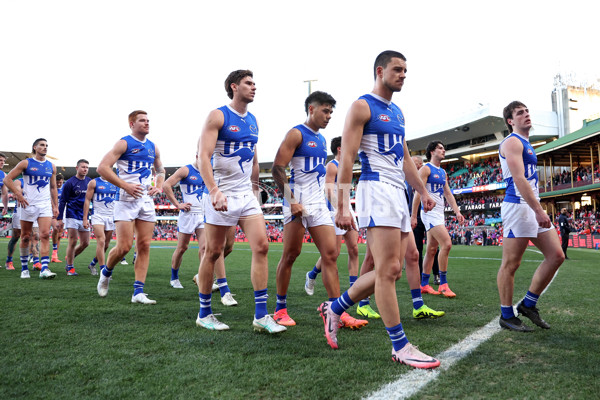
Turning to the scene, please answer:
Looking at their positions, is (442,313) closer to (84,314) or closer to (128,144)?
(84,314)

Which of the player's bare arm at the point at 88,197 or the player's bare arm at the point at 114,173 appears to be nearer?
the player's bare arm at the point at 114,173

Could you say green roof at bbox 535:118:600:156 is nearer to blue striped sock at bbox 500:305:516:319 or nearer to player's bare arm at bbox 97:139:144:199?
blue striped sock at bbox 500:305:516:319

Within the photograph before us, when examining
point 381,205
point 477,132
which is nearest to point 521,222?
point 381,205

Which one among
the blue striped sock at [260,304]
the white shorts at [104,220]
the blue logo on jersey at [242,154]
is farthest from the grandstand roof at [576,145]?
the blue striped sock at [260,304]

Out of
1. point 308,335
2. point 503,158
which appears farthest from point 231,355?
point 503,158

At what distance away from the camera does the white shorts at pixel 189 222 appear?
7207mm

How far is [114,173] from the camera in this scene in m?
5.01

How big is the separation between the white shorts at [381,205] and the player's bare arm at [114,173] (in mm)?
3011

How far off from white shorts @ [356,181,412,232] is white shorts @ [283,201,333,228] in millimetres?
1059

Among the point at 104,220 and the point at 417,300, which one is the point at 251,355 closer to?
the point at 417,300

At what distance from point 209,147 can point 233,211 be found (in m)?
0.62

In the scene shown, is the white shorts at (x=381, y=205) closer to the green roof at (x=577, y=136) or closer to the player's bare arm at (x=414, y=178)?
the player's bare arm at (x=414, y=178)

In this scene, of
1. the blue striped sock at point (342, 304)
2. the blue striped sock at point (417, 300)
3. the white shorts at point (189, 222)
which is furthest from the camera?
the white shorts at point (189, 222)

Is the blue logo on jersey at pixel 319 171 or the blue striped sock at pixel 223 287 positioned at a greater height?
the blue logo on jersey at pixel 319 171
